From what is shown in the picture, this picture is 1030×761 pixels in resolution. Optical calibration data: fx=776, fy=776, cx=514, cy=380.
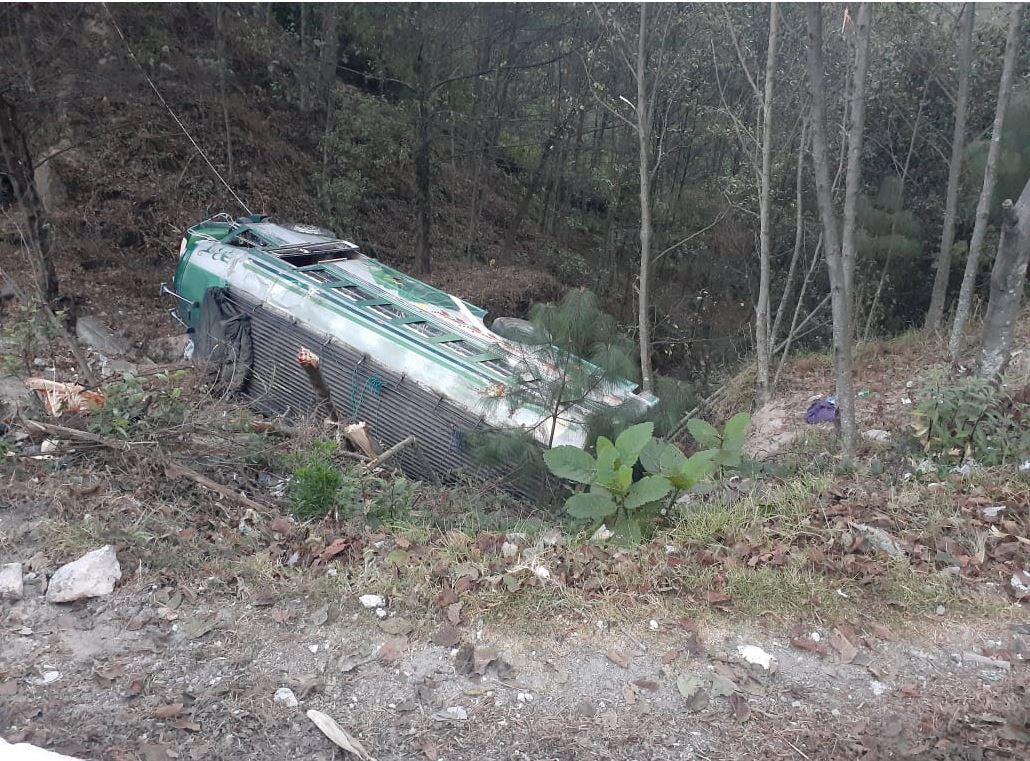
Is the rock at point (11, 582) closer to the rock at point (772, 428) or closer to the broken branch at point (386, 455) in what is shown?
the broken branch at point (386, 455)

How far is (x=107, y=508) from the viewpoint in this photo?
12.6 feet

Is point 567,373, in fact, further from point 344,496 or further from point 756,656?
point 756,656

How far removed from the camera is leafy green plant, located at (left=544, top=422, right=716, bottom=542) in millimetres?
3703

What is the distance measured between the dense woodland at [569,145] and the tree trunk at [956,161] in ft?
0.14

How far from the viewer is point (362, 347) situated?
277 inches

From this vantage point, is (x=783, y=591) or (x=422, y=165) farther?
(x=422, y=165)

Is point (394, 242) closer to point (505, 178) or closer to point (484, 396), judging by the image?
point (505, 178)

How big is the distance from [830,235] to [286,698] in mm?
4156

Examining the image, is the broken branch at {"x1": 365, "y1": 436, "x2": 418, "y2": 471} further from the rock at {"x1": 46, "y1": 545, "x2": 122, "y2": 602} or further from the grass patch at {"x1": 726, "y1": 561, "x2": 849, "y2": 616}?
the grass patch at {"x1": 726, "y1": 561, "x2": 849, "y2": 616}

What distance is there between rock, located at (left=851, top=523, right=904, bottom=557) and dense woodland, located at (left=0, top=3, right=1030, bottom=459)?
4.79 meters

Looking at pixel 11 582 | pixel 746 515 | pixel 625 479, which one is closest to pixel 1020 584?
pixel 746 515

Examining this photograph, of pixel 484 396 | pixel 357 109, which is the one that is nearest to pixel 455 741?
pixel 484 396

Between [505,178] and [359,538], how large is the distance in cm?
1572

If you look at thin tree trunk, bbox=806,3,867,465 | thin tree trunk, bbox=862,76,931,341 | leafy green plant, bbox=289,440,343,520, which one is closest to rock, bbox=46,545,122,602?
leafy green plant, bbox=289,440,343,520
